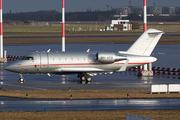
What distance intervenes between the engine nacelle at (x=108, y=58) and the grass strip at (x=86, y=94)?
7.29 meters

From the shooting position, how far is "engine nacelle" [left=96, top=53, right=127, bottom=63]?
4416cm

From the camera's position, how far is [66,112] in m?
27.1

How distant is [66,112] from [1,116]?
4513 millimetres

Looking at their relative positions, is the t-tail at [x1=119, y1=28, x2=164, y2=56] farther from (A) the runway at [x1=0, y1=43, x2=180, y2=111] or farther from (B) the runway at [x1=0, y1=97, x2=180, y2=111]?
(B) the runway at [x1=0, y1=97, x2=180, y2=111]

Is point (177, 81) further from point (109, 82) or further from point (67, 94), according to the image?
point (67, 94)

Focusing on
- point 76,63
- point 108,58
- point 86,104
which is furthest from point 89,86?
point 86,104

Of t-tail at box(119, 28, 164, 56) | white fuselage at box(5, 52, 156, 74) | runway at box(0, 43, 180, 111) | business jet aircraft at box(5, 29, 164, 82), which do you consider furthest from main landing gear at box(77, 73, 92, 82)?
t-tail at box(119, 28, 164, 56)

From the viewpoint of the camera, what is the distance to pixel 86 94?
3475 cm

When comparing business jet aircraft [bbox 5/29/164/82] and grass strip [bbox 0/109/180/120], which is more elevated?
business jet aircraft [bbox 5/29/164/82]

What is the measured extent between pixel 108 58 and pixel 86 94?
10.4 meters

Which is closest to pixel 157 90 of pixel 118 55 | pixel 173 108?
pixel 173 108

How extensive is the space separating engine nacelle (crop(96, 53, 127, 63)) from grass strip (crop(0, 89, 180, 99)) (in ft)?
23.9

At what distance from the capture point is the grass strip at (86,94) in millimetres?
33688

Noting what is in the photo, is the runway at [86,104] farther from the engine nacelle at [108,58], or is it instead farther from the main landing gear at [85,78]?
the main landing gear at [85,78]
